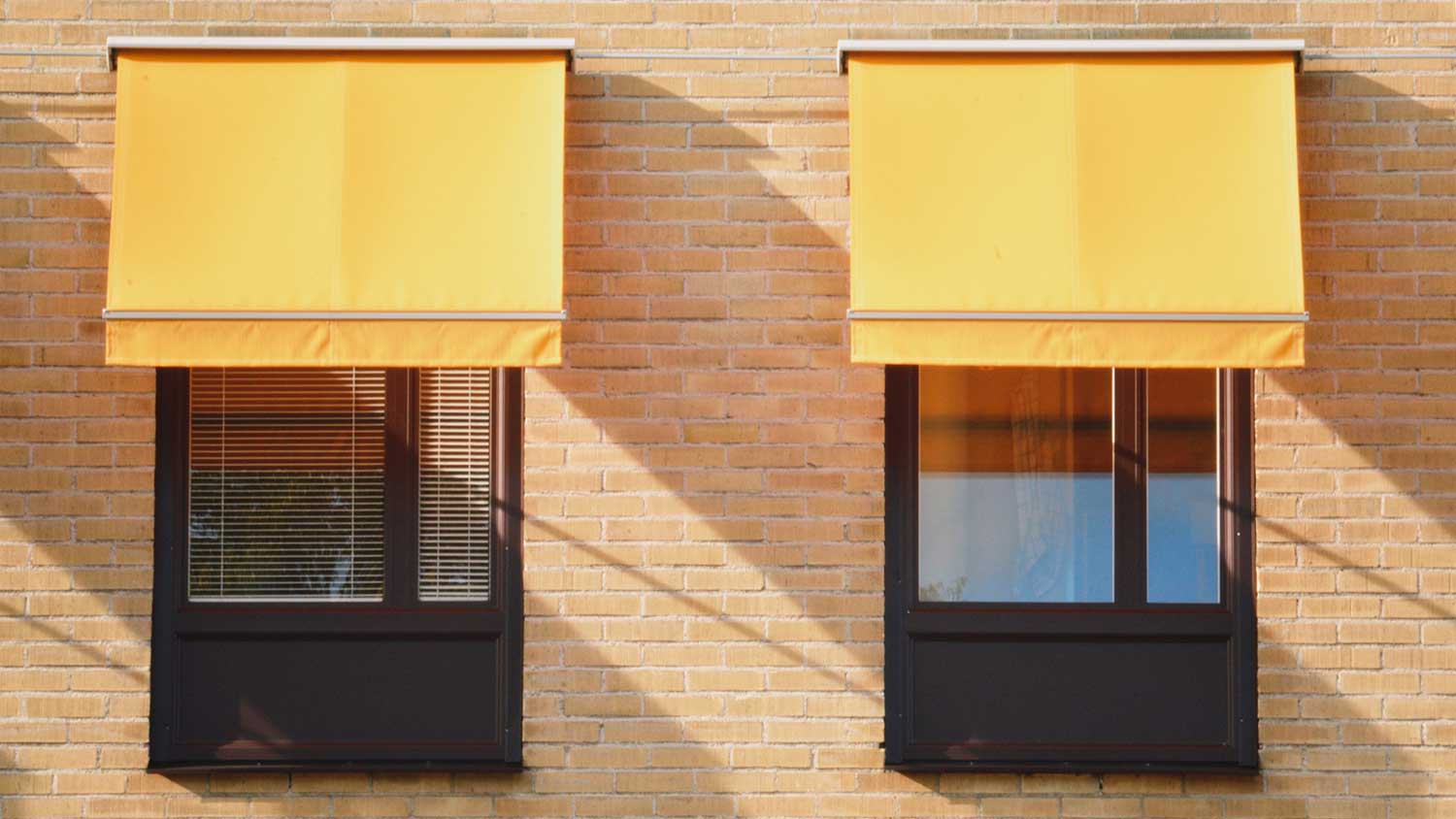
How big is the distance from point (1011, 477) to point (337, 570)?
9.28ft

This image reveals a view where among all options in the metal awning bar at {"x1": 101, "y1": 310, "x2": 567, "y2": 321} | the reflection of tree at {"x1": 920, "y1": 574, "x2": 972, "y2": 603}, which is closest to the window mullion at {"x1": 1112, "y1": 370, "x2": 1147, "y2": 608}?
the reflection of tree at {"x1": 920, "y1": 574, "x2": 972, "y2": 603}

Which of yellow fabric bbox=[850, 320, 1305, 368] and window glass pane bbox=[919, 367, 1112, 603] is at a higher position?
yellow fabric bbox=[850, 320, 1305, 368]

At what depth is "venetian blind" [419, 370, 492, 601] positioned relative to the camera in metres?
5.84

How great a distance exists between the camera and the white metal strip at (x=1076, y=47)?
5.49 m

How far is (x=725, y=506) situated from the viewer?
577 centimetres

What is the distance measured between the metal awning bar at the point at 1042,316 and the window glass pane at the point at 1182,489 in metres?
0.75

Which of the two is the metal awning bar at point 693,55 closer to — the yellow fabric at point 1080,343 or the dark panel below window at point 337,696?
the yellow fabric at point 1080,343

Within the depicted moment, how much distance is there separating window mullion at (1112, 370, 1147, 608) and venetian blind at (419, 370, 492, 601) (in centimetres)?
259

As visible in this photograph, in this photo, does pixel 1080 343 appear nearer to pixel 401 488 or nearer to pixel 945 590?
pixel 945 590

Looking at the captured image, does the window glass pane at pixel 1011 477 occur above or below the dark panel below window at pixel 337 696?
above

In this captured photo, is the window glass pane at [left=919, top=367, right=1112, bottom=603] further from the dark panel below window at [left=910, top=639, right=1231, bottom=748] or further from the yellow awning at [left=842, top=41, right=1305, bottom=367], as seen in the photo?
the yellow awning at [left=842, top=41, right=1305, bottom=367]

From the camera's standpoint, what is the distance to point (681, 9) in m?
5.88

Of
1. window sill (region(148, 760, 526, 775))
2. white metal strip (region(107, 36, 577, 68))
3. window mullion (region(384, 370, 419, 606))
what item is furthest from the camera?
window mullion (region(384, 370, 419, 606))

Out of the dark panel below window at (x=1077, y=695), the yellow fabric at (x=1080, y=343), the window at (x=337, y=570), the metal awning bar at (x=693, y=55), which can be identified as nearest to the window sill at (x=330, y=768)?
the window at (x=337, y=570)
